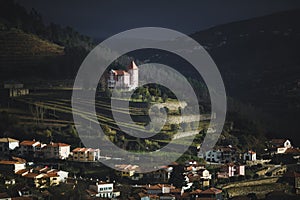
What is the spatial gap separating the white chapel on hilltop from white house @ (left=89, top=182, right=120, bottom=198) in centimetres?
1004

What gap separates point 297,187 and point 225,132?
576cm

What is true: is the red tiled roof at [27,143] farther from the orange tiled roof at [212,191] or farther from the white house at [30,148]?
the orange tiled roof at [212,191]

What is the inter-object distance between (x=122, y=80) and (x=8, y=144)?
7.37 meters

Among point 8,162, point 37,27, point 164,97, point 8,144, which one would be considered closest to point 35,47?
point 37,27

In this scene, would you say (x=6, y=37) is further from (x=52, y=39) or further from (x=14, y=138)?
(x=14, y=138)

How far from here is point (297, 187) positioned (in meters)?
19.3

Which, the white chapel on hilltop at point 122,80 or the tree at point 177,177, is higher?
the white chapel on hilltop at point 122,80

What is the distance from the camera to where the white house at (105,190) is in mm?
17000

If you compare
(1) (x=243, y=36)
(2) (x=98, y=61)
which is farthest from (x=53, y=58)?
(1) (x=243, y=36)

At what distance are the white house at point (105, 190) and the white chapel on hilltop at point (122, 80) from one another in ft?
32.9

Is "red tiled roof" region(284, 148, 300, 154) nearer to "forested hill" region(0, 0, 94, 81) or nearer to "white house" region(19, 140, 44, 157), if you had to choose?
"white house" region(19, 140, 44, 157)

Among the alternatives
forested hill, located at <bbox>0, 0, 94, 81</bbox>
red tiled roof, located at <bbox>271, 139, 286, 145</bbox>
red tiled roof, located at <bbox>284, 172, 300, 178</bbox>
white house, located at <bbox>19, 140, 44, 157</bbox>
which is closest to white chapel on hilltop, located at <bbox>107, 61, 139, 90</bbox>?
forested hill, located at <bbox>0, 0, 94, 81</bbox>

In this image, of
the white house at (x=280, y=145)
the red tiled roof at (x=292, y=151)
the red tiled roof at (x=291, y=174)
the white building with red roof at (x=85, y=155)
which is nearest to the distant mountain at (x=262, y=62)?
the white house at (x=280, y=145)

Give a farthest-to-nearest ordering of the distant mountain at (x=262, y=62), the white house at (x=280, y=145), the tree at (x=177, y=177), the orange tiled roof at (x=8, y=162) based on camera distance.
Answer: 1. the distant mountain at (x=262, y=62)
2. the white house at (x=280, y=145)
3. the orange tiled roof at (x=8, y=162)
4. the tree at (x=177, y=177)
